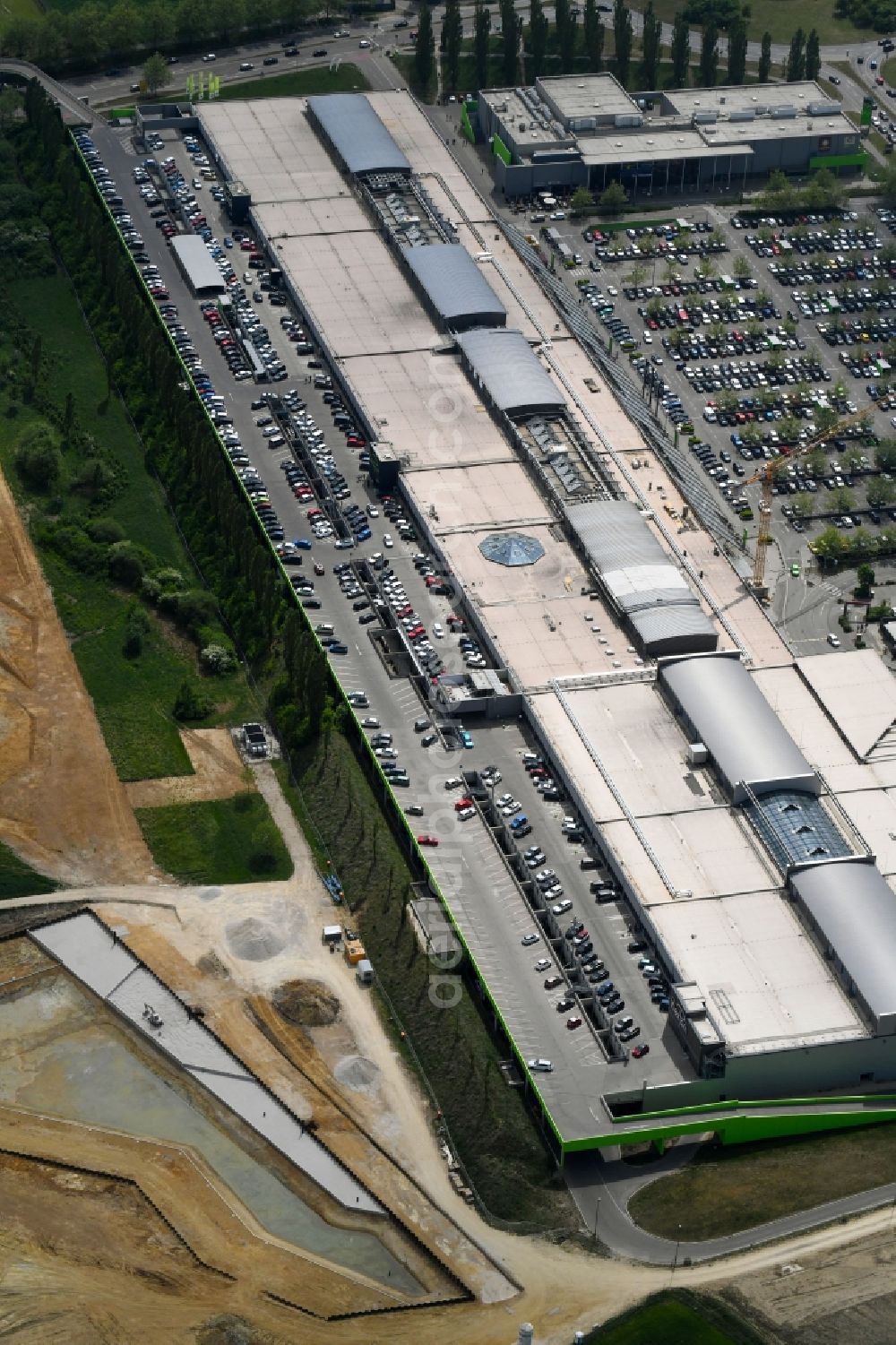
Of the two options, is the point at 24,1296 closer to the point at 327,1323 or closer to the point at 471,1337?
the point at 327,1323

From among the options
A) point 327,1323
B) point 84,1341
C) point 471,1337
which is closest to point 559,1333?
point 471,1337

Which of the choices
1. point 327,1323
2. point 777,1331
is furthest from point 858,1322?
point 327,1323

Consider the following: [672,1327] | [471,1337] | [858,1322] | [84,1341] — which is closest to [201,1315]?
[84,1341]

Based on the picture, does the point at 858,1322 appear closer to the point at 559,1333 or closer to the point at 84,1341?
the point at 559,1333

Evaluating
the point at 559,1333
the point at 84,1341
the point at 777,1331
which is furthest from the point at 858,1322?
the point at 84,1341

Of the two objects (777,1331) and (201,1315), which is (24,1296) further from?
(777,1331)

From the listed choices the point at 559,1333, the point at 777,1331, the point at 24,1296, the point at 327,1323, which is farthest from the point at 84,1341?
the point at 777,1331
